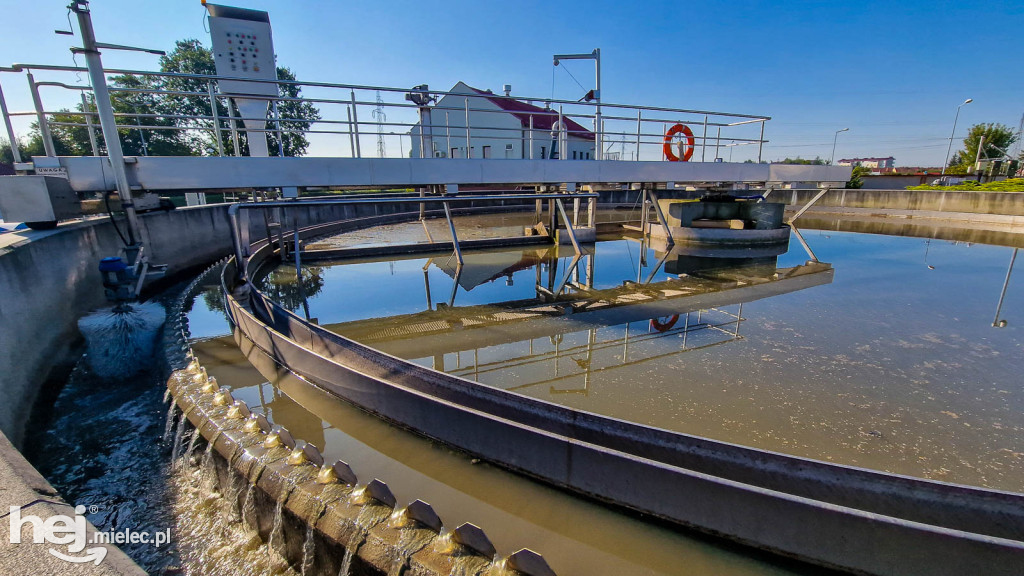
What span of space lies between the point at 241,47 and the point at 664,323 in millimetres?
6861

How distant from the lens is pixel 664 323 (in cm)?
512

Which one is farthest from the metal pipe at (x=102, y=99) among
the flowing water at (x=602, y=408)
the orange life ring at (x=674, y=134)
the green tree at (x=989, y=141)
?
the green tree at (x=989, y=141)

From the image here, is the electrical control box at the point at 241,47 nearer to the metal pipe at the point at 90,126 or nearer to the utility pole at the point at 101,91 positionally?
the utility pole at the point at 101,91

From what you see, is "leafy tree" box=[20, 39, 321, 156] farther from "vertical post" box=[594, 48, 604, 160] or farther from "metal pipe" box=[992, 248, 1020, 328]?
"metal pipe" box=[992, 248, 1020, 328]

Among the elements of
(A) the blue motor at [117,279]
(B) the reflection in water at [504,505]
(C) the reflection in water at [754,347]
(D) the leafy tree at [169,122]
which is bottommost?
(B) the reflection in water at [504,505]

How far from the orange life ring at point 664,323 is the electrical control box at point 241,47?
6277 millimetres

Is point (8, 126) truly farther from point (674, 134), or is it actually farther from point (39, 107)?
point (674, 134)

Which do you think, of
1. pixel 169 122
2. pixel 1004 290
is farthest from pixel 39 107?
pixel 169 122

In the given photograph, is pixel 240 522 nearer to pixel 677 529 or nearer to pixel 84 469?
pixel 84 469

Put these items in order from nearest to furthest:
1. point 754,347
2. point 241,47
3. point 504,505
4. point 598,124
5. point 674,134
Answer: point 504,505 < point 754,347 < point 241,47 < point 598,124 < point 674,134

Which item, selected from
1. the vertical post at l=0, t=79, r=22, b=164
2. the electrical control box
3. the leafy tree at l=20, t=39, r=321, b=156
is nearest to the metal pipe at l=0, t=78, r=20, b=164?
the vertical post at l=0, t=79, r=22, b=164

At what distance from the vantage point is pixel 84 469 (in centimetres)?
295

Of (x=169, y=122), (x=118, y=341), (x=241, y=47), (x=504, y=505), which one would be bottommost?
(x=504, y=505)

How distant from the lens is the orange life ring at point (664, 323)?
16.2 ft
